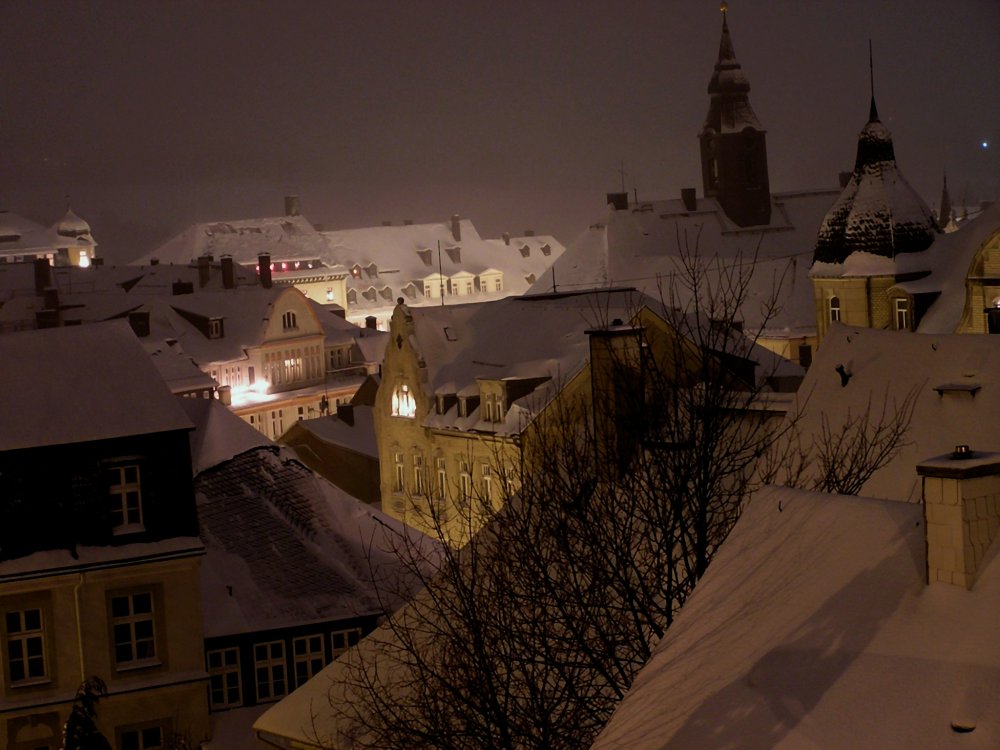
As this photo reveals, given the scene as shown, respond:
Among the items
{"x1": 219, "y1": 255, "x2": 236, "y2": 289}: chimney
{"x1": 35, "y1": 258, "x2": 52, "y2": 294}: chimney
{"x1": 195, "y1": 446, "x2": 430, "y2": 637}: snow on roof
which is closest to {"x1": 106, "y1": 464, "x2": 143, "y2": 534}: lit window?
{"x1": 195, "y1": 446, "x2": 430, "y2": 637}: snow on roof

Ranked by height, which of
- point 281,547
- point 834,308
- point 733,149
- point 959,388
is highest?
point 733,149

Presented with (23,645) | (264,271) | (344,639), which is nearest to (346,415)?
(344,639)

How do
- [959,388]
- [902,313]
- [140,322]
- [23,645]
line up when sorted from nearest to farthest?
[959,388], [23,645], [902,313], [140,322]

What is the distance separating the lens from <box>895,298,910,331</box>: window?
159 ft

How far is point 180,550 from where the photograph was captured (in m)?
26.2

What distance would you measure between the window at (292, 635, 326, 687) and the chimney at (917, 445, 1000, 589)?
1669 centimetres

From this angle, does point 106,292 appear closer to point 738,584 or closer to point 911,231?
point 911,231

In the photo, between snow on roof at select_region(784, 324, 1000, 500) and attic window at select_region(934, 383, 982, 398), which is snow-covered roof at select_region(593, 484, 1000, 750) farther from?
attic window at select_region(934, 383, 982, 398)

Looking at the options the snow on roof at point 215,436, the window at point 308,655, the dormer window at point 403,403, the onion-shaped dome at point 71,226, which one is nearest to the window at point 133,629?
the window at point 308,655

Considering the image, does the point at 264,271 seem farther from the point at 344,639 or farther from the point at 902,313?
the point at 344,639

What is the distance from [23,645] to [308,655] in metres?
4.74

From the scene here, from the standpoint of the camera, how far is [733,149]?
89.5 meters

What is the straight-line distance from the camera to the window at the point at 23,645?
25.3m

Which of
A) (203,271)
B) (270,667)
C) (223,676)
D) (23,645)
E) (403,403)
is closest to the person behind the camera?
(23,645)
